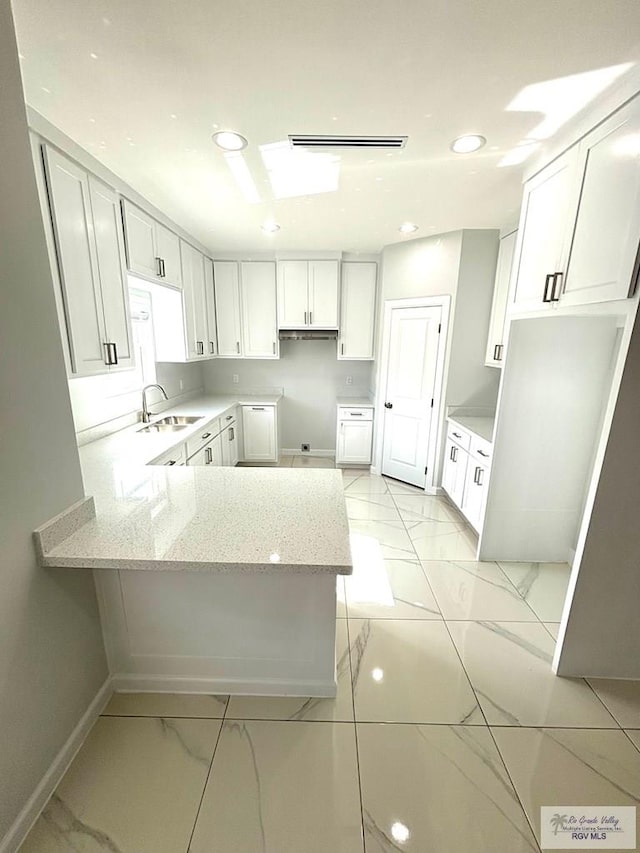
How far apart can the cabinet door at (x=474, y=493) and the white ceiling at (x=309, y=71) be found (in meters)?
2.03

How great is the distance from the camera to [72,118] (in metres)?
1.61

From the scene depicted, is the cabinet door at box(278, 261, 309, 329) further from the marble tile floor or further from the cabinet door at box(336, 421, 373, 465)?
the marble tile floor

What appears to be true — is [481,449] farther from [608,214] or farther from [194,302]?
[194,302]

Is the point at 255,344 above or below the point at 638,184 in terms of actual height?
below

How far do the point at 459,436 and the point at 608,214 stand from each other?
208cm

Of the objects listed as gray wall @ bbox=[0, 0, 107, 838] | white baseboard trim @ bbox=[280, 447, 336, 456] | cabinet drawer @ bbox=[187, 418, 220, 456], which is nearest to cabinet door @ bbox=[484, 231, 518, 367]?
white baseboard trim @ bbox=[280, 447, 336, 456]

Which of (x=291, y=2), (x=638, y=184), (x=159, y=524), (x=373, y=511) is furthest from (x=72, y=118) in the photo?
(x=373, y=511)

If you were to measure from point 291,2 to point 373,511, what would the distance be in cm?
331

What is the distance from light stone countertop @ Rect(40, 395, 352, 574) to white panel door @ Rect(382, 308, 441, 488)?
7.15 feet

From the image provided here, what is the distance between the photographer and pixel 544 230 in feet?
6.53

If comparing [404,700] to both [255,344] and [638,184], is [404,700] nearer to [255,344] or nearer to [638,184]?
[638,184]

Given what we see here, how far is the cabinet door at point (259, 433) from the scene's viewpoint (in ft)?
14.7

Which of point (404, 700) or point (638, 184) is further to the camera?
point (404, 700)

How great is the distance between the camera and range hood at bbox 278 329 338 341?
430 cm
